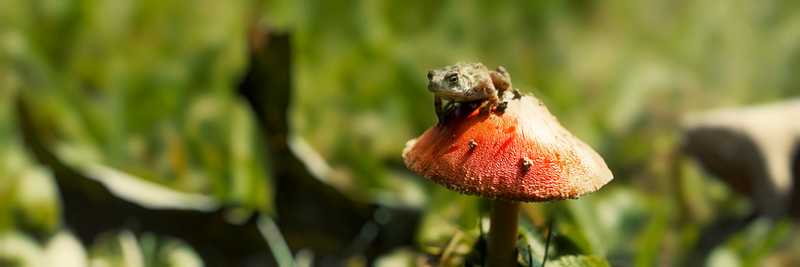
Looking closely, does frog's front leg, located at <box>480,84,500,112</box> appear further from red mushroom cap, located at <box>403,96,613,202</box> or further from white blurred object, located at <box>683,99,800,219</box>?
white blurred object, located at <box>683,99,800,219</box>

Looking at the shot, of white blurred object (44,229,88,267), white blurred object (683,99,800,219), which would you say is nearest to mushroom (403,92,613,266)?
white blurred object (683,99,800,219)

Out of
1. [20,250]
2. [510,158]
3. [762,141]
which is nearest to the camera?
[510,158]

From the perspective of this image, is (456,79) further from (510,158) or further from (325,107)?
(325,107)

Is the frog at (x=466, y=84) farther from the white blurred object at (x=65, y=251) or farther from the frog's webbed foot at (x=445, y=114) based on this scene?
the white blurred object at (x=65, y=251)

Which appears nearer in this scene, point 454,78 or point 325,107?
point 454,78

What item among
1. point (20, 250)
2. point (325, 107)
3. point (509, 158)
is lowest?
point (20, 250)

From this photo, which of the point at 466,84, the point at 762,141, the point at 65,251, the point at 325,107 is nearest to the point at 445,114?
the point at 466,84

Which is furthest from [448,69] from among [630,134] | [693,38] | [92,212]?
[92,212]
